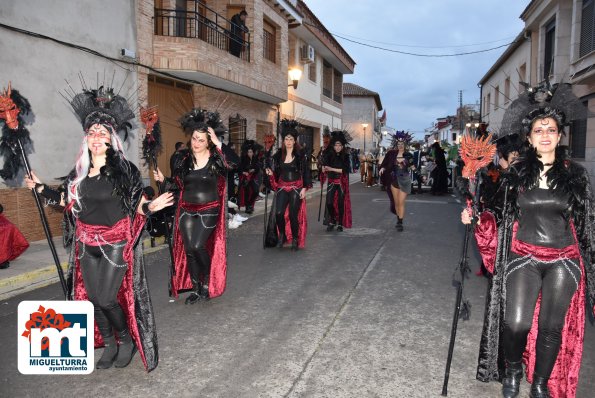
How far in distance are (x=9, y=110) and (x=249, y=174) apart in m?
8.98

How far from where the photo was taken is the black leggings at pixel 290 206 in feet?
27.0

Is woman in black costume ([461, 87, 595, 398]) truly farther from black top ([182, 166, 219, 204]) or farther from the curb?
the curb

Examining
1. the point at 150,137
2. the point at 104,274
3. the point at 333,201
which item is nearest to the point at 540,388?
the point at 104,274

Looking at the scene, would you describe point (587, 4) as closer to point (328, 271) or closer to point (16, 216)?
point (328, 271)

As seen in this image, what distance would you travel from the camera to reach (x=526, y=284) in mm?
3207

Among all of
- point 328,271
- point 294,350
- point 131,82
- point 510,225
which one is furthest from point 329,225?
point 510,225

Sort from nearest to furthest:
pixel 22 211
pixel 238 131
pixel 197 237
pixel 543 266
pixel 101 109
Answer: pixel 543 266 < pixel 101 109 < pixel 197 237 < pixel 22 211 < pixel 238 131

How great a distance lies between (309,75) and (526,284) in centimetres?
2318

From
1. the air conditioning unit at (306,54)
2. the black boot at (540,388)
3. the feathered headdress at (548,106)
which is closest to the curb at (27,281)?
the black boot at (540,388)

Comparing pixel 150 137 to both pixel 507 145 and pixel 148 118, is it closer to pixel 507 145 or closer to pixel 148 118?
pixel 148 118

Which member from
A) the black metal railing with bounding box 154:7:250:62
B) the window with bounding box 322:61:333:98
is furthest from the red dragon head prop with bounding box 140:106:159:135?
the window with bounding box 322:61:333:98

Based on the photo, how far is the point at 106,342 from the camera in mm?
3832

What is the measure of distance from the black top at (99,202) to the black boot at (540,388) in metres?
3.12

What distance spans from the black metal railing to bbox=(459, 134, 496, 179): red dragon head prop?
10.2 m
